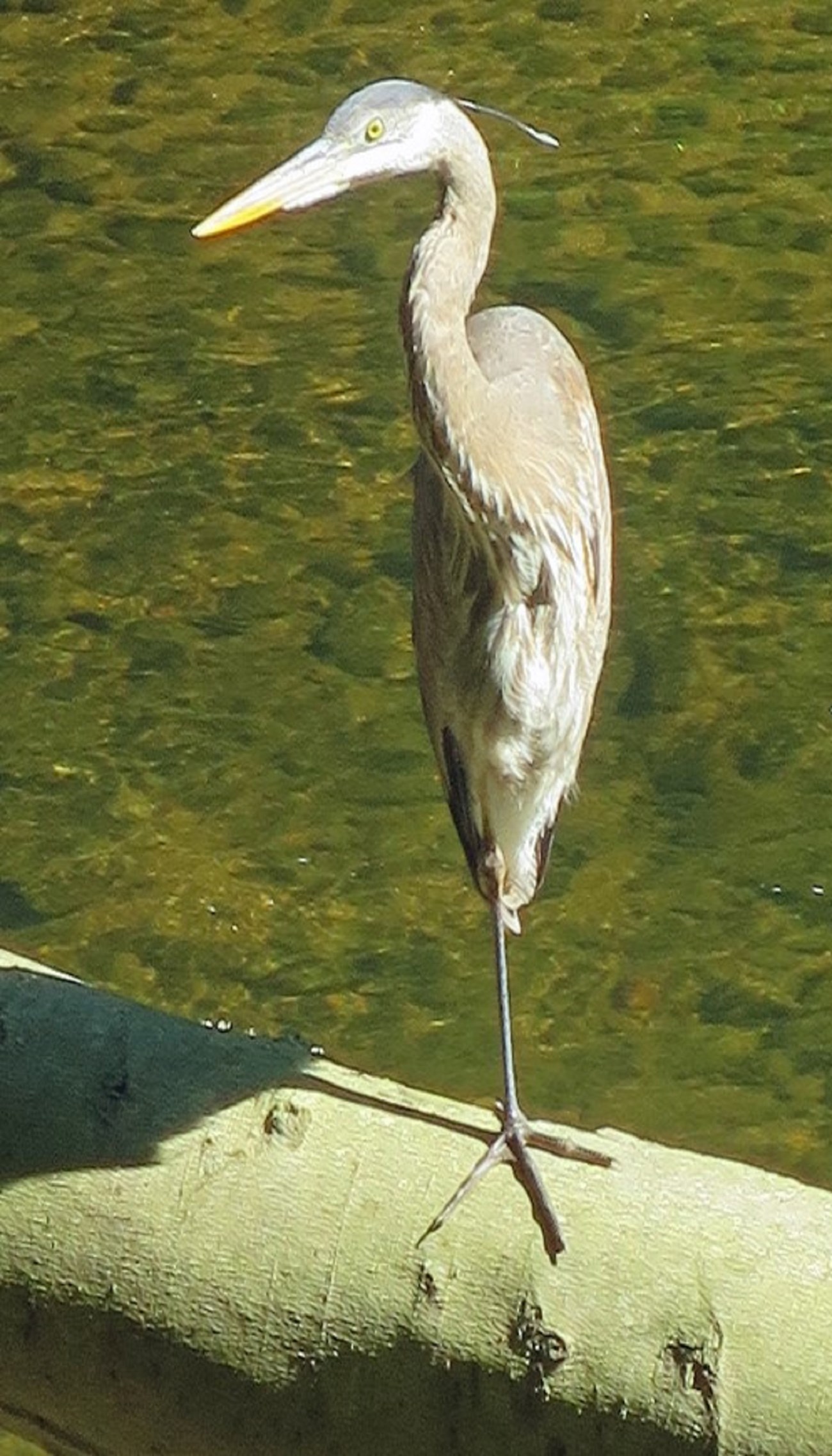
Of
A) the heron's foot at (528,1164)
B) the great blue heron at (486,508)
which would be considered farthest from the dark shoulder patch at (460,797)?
the heron's foot at (528,1164)

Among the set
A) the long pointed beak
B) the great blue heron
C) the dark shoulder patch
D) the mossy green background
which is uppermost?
the long pointed beak

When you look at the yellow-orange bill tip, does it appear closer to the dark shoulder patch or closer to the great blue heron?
the great blue heron

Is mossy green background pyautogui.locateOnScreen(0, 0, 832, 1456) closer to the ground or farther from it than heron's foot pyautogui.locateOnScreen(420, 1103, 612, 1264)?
closer to the ground

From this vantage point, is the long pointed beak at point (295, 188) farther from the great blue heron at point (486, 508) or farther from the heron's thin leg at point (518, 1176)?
the heron's thin leg at point (518, 1176)

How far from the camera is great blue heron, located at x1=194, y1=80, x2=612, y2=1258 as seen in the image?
268cm

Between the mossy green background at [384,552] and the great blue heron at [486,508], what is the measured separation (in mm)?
1449

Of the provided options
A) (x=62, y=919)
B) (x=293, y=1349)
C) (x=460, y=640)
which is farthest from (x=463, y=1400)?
(x=62, y=919)

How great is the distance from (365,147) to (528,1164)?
1128 millimetres

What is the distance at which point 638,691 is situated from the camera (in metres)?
5.35

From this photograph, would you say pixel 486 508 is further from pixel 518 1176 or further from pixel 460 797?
pixel 518 1176

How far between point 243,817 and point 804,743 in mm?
1136

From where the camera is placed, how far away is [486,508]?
2.85m

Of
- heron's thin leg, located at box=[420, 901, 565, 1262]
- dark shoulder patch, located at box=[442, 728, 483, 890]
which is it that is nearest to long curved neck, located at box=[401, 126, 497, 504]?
dark shoulder patch, located at box=[442, 728, 483, 890]

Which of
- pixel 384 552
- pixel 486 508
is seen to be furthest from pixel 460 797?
pixel 384 552
